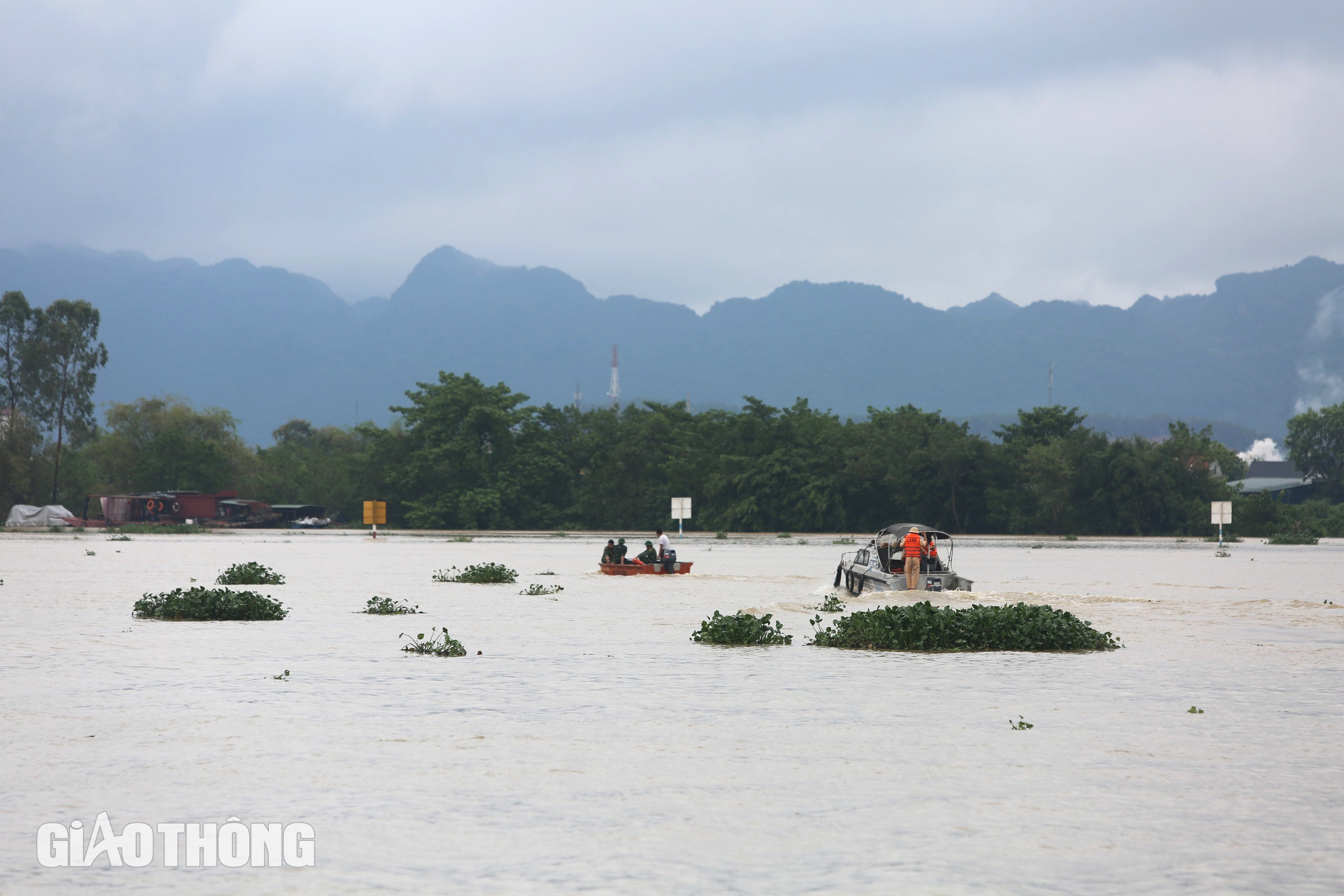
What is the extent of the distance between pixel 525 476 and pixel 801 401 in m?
23.0

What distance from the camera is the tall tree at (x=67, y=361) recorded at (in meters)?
114

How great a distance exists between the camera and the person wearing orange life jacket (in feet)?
82.3

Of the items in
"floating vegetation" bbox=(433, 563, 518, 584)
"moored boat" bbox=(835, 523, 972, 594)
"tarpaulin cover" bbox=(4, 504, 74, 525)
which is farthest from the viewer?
"tarpaulin cover" bbox=(4, 504, 74, 525)

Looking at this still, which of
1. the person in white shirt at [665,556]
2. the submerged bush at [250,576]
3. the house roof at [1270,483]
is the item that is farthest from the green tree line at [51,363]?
the house roof at [1270,483]

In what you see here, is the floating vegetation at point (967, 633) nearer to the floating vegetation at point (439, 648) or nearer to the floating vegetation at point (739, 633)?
the floating vegetation at point (739, 633)

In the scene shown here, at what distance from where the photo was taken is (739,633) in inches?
669

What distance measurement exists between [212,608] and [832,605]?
38.0ft

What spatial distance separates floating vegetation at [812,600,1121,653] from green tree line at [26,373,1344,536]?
2455 inches

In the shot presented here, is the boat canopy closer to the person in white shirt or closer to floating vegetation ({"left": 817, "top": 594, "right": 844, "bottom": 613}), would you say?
floating vegetation ({"left": 817, "top": 594, "right": 844, "bottom": 613})

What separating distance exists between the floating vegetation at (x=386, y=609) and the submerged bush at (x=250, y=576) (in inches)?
262

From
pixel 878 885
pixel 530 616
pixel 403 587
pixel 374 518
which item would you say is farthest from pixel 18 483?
pixel 878 885

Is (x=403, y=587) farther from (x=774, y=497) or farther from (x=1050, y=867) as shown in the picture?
(x=774, y=497)

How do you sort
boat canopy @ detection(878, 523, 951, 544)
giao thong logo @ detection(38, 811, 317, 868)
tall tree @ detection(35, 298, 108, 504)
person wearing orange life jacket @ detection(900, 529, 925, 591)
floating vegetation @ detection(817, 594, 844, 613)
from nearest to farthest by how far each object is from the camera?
1. giao thong logo @ detection(38, 811, 317, 868)
2. floating vegetation @ detection(817, 594, 844, 613)
3. person wearing orange life jacket @ detection(900, 529, 925, 591)
4. boat canopy @ detection(878, 523, 951, 544)
5. tall tree @ detection(35, 298, 108, 504)

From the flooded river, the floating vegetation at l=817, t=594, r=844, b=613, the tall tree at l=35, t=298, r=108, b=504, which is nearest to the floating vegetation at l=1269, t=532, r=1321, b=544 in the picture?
the floating vegetation at l=817, t=594, r=844, b=613
